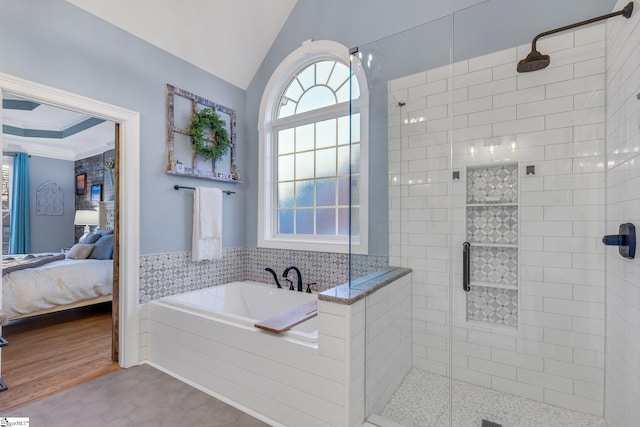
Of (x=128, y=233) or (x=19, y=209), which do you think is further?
(x=19, y=209)

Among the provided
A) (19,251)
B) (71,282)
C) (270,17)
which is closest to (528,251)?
(270,17)

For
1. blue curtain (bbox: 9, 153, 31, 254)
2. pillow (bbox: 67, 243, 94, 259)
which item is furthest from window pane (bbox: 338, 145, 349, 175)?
blue curtain (bbox: 9, 153, 31, 254)

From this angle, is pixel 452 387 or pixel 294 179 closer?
pixel 452 387

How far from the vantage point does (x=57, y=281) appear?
3338 mm

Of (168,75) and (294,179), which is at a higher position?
(168,75)

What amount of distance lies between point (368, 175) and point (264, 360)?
1.51 metres

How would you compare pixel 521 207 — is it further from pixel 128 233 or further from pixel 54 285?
pixel 54 285

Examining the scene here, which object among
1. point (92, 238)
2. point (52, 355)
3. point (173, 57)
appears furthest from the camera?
point (92, 238)

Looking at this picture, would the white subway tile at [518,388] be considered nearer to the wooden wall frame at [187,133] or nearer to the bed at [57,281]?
the wooden wall frame at [187,133]

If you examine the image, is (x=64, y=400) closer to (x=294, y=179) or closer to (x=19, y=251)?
(x=294, y=179)

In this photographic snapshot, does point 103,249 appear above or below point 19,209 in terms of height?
below

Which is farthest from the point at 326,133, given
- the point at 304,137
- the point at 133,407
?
the point at 133,407

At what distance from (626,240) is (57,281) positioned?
483cm

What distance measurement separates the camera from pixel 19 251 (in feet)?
17.1
